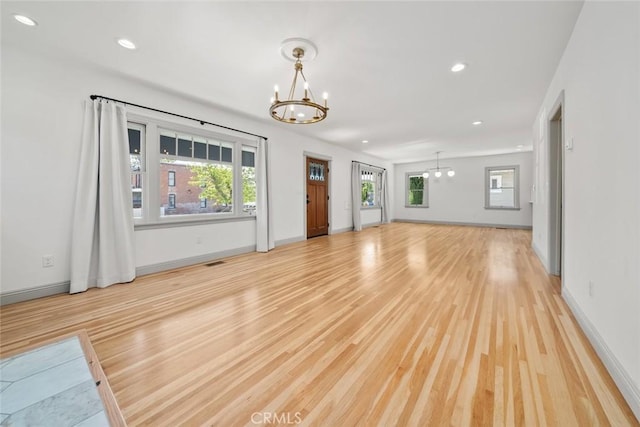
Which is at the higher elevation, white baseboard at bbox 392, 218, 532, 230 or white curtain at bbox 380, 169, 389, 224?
white curtain at bbox 380, 169, 389, 224

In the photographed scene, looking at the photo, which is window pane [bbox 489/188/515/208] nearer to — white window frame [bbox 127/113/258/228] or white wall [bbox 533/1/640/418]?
white wall [bbox 533/1/640/418]

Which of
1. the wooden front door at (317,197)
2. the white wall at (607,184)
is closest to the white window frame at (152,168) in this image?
the wooden front door at (317,197)

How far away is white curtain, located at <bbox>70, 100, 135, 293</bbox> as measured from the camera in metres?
2.98

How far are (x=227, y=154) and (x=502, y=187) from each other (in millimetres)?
9305

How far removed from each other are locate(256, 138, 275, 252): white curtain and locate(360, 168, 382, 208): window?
4547 mm

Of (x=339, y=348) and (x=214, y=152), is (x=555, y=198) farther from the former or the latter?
(x=214, y=152)

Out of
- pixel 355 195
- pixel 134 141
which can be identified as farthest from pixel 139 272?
pixel 355 195

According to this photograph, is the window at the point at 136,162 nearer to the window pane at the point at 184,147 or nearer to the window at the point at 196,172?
the window at the point at 196,172

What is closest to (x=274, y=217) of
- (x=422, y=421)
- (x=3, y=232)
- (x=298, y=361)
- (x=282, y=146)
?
(x=282, y=146)

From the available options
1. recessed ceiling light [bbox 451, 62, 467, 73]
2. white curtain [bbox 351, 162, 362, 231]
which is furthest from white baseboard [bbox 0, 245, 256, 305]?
recessed ceiling light [bbox 451, 62, 467, 73]

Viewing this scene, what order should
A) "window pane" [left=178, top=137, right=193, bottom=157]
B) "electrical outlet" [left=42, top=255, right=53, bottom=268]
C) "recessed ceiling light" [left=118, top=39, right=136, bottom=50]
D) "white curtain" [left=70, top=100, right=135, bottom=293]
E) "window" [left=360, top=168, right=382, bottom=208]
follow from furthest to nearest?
"window" [left=360, top=168, right=382, bottom=208], "window pane" [left=178, top=137, right=193, bottom=157], "white curtain" [left=70, top=100, right=135, bottom=293], "electrical outlet" [left=42, top=255, right=53, bottom=268], "recessed ceiling light" [left=118, top=39, right=136, bottom=50]

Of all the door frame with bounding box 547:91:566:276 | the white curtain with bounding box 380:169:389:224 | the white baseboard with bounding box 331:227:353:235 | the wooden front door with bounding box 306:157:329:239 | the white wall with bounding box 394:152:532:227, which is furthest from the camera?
the white curtain with bounding box 380:169:389:224

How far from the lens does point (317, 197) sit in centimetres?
705

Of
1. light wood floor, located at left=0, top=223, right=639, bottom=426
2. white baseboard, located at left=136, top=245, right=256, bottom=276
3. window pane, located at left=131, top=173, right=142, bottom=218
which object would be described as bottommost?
light wood floor, located at left=0, top=223, right=639, bottom=426
